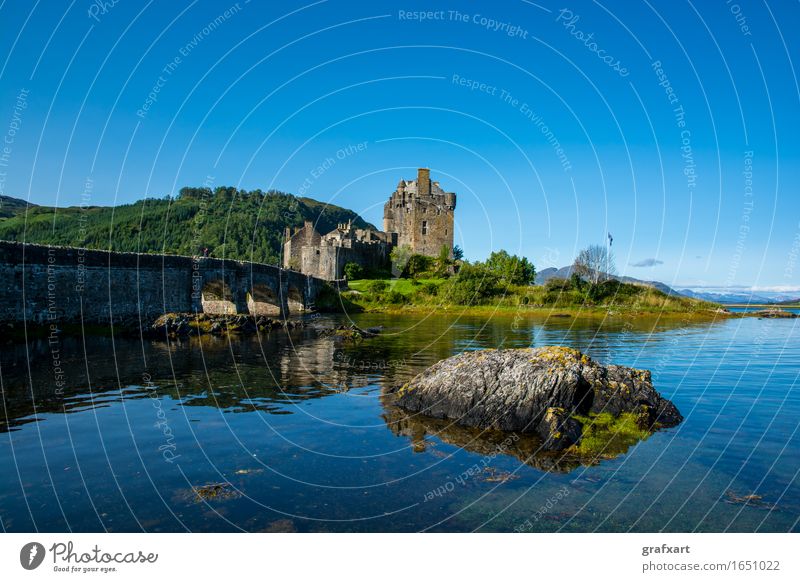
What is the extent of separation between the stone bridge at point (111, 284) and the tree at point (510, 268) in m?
37.5

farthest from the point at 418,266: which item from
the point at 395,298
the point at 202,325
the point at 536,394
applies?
the point at 536,394

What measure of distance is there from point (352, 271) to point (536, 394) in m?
67.8

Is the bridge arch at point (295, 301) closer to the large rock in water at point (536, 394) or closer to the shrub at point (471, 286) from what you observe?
the shrub at point (471, 286)

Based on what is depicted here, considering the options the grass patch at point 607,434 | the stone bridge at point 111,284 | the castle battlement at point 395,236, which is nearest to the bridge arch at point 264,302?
the stone bridge at point 111,284

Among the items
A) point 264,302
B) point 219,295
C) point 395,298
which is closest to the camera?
point 219,295

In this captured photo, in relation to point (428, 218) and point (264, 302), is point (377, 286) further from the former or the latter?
point (428, 218)

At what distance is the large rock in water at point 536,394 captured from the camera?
13.8m

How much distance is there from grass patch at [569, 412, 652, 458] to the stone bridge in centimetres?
3084

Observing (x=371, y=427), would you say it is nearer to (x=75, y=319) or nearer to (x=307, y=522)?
(x=307, y=522)

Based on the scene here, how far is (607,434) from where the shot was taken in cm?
1299

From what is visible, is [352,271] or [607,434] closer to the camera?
[607,434]

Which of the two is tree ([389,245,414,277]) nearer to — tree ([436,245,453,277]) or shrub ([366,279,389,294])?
tree ([436,245,453,277])
